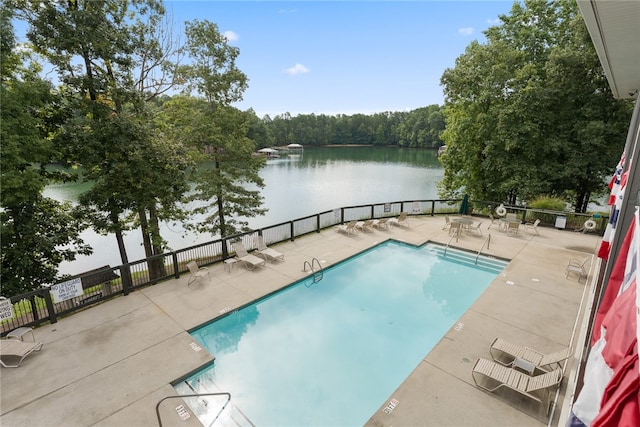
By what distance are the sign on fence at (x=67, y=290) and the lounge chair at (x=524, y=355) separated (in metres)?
9.71

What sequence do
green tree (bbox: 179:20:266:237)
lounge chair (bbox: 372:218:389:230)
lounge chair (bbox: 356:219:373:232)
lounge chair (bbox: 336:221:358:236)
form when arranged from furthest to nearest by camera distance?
lounge chair (bbox: 372:218:389:230) < lounge chair (bbox: 356:219:373:232) < lounge chair (bbox: 336:221:358:236) < green tree (bbox: 179:20:266:237)

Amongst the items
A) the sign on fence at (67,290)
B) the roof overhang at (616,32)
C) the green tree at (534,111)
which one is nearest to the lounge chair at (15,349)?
the sign on fence at (67,290)

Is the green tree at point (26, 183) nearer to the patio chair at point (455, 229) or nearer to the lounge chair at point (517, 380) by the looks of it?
the lounge chair at point (517, 380)

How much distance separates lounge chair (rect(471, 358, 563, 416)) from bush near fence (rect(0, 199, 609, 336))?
8.17 metres

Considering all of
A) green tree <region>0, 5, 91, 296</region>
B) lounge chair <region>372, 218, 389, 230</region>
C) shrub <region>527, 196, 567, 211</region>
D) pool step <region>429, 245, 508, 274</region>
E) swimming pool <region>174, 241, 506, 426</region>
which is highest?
green tree <region>0, 5, 91, 296</region>

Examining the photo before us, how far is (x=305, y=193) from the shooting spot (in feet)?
105

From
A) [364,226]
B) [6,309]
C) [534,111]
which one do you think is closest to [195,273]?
[6,309]

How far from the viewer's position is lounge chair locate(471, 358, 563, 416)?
5.11 metres

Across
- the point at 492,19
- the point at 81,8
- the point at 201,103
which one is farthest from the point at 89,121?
the point at 492,19

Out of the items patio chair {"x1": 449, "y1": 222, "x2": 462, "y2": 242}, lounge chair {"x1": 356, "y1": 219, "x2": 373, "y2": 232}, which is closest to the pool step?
patio chair {"x1": 449, "y1": 222, "x2": 462, "y2": 242}

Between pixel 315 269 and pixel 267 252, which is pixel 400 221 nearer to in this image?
pixel 315 269

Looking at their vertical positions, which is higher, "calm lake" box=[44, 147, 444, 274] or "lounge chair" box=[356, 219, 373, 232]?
"lounge chair" box=[356, 219, 373, 232]

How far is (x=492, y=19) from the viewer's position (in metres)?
20.6

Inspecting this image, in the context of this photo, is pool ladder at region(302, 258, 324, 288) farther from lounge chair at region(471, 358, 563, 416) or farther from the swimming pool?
lounge chair at region(471, 358, 563, 416)
